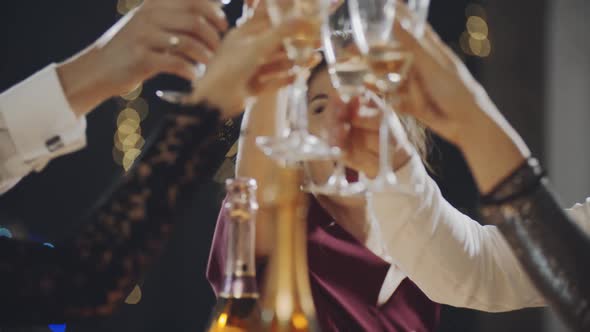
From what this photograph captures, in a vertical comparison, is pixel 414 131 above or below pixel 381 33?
below

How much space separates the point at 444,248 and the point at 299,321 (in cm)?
40

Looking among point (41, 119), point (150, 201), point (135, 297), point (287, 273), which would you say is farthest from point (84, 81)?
point (135, 297)

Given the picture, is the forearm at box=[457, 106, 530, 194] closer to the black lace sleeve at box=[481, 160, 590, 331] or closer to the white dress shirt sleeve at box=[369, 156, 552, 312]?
the black lace sleeve at box=[481, 160, 590, 331]

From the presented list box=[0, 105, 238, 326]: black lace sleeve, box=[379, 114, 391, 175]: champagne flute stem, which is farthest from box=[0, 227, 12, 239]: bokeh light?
box=[379, 114, 391, 175]: champagne flute stem

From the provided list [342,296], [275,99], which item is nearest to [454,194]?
[342,296]

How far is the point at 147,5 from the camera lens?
30.0 inches

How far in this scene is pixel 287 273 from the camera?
26.9 inches

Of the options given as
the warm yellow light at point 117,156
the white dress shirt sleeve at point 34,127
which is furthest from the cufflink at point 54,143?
the warm yellow light at point 117,156

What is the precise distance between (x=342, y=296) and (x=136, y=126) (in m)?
1.41

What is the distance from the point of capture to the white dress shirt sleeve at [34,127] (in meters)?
0.84

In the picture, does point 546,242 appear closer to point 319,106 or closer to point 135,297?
point 319,106

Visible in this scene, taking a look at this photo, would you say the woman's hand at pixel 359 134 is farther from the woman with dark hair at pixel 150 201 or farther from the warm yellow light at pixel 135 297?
the warm yellow light at pixel 135 297

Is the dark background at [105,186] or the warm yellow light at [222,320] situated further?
the dark background at [105,186]

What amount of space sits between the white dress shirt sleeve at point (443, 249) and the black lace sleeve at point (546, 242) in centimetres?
24
